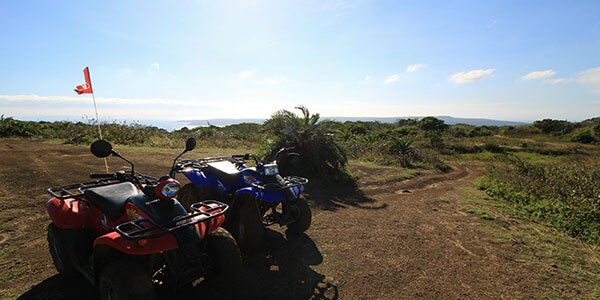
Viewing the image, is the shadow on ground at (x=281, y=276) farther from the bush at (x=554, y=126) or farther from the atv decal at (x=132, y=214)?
the bush at (x=554, y=126)

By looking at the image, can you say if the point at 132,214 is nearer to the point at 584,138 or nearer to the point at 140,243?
the point at 140,243

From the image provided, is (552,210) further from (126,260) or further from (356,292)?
(126,260)

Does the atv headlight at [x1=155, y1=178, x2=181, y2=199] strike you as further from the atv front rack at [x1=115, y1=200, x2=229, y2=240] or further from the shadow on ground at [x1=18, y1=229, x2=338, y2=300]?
the shadow on ground at [x1=18, y1=229, x2=338, y2=300]

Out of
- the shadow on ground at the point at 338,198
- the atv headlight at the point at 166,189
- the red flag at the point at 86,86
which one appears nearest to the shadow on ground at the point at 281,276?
the atv headlight at the point at 166,189

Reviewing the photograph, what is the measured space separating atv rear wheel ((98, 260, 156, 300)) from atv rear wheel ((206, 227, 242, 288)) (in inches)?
29.0

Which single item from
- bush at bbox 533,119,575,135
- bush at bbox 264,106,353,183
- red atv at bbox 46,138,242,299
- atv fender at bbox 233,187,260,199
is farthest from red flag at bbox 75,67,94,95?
bush at bbox 533,119,575,135

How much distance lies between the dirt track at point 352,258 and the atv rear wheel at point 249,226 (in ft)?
0.91

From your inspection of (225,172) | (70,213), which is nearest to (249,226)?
(225,172)

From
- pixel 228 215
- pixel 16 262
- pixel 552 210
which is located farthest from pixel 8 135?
pixel 552 210

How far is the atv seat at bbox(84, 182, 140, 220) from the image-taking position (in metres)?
2.87

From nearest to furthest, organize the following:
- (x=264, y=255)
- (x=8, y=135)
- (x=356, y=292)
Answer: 1. (x=356, y=292)
2. (x=264, y=255)
3. (x=8, y=135)

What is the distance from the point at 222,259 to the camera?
2982mm

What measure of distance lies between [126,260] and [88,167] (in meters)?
9.12

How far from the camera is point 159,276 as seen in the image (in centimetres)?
Answer: 306
